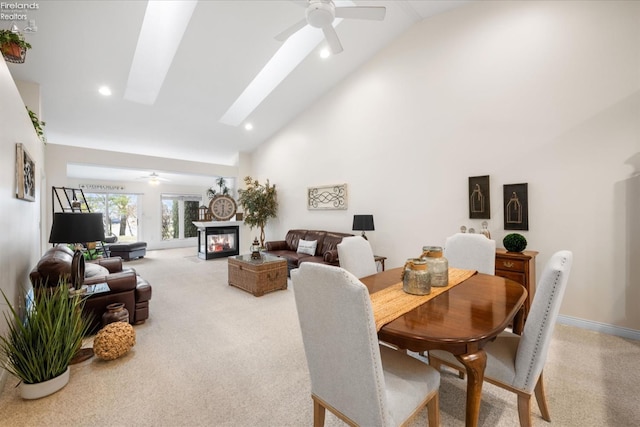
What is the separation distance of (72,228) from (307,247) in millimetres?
3609

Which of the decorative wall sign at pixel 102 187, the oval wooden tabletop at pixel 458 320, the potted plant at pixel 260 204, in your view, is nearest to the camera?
the oval wooden tabletop at pixel 458 320

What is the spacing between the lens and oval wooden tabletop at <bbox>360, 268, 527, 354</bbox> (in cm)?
115

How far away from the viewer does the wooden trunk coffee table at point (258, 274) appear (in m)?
4.10

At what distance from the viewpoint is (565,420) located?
1.65 meters

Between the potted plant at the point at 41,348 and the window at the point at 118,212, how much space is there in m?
7.65

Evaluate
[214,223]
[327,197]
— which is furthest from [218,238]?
[327,197]

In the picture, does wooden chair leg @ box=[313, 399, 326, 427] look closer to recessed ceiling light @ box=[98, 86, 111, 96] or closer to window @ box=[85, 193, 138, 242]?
recessed ceiling light @ box=[98, 86, 111, 96]

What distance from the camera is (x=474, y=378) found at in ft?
4.17

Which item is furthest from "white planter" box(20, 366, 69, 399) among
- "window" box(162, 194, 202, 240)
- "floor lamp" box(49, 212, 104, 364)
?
"window" box(162, 194, 202, 240)

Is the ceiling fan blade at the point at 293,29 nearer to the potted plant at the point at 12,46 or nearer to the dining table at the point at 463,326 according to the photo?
the potted plant at the point at 12,46

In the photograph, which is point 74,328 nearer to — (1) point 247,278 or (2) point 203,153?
(1) point 247,278

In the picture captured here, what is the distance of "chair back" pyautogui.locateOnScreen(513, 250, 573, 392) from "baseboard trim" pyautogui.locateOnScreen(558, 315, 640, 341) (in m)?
2.38

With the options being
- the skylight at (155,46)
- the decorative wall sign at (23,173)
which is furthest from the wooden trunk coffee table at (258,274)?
the skylight at (155,46)

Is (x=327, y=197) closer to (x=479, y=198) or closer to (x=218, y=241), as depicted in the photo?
(x=479, y=198)
